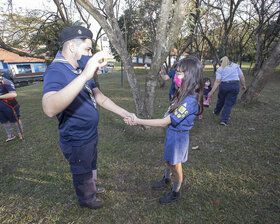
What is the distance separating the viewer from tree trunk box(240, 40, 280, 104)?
19.1 ft

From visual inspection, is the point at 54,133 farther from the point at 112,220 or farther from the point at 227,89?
the point at 227,89

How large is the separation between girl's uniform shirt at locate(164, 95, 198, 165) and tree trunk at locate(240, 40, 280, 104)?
606 centimetres

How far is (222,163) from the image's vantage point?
3363mm

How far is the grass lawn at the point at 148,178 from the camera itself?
7.70 feet

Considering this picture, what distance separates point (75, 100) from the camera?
5.76ft

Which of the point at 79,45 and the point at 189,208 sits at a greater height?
the point at 79,45

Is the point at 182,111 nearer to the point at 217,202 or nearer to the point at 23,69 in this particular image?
the point at 217,202

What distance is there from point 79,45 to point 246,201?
129 inches

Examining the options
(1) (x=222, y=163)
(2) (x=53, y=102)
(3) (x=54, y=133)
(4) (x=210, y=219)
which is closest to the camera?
(2) (x=53, y=102)

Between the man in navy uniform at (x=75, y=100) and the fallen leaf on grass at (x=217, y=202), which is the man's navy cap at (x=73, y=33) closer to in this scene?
the man in navy uniform at (x=75, y=100)

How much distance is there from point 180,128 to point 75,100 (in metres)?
1.35

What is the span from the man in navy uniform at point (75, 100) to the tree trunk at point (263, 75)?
6956mm

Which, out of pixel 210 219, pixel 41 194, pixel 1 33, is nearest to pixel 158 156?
pixel 210 219

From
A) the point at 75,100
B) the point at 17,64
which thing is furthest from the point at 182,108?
the point at 17,64
